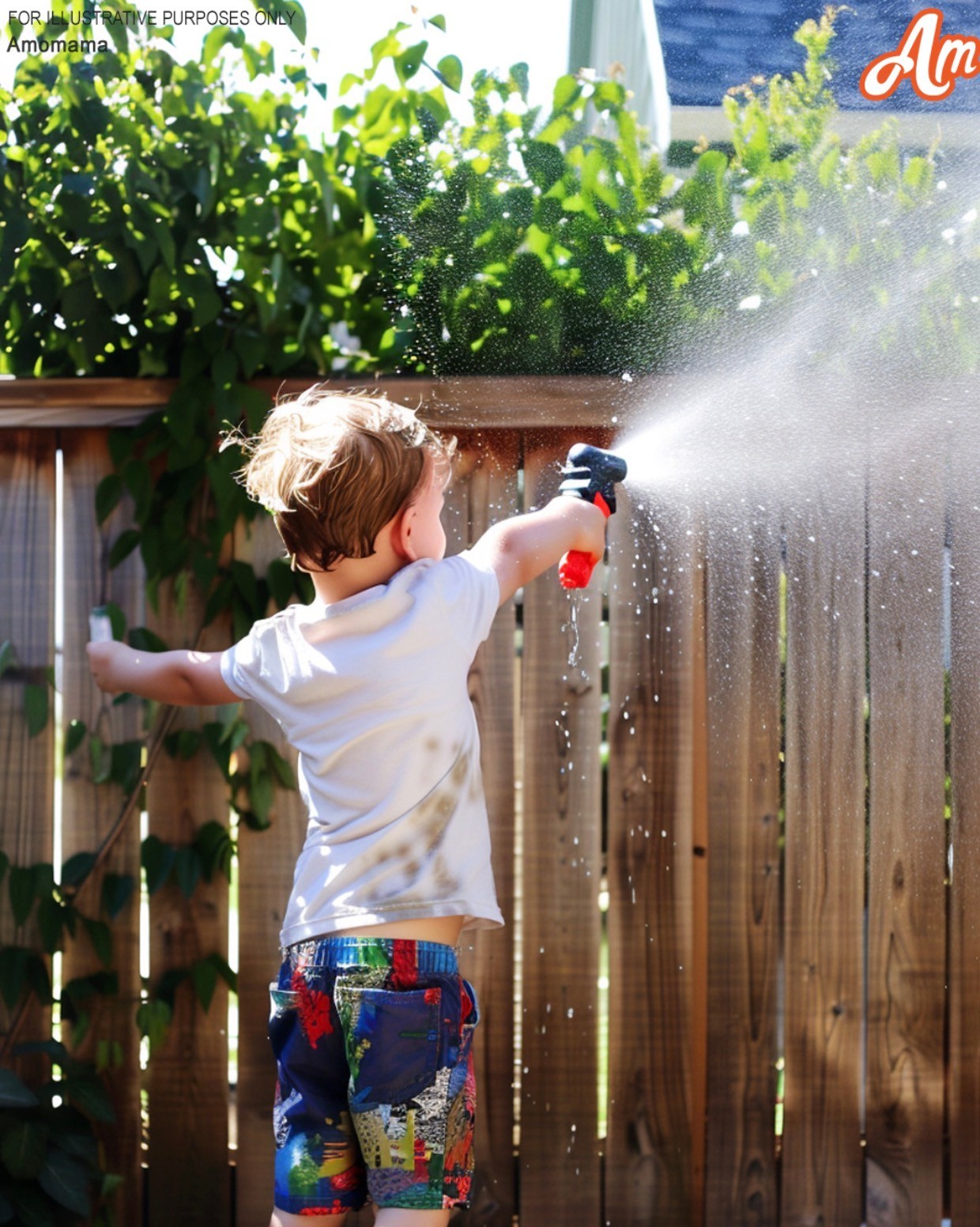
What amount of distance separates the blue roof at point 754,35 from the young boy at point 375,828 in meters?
2.87

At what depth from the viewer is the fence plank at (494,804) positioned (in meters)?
2.30

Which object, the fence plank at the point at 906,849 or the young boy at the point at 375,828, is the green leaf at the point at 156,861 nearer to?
the young boy at the point at 375,828

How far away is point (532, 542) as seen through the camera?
1742 mm

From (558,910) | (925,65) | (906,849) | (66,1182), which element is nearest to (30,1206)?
(66,1182)

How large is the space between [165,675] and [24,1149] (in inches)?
37.6

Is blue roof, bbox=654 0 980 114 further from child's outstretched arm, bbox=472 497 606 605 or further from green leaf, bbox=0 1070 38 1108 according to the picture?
green leaf, bbox=0 1070 38 1108

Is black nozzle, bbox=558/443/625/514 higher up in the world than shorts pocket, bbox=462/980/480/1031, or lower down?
higher up

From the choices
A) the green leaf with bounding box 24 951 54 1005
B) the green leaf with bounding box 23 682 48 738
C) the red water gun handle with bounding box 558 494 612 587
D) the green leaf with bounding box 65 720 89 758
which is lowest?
the green leaf with bounding box 24 951 54 1005

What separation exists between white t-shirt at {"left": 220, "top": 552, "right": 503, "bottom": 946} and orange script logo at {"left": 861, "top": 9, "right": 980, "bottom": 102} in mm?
2690

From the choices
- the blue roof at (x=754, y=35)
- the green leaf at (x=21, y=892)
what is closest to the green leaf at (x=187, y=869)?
the green leaf at (x=21, y=892)

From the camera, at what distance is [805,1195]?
2340mm

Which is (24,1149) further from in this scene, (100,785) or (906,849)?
(906,849)

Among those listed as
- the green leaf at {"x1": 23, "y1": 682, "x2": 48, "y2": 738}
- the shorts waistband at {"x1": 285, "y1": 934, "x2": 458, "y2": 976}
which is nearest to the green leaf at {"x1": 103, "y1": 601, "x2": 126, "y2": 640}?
the green leaf at {"x1": 23, "y1": 682, "x2": 48, "y2": 738}

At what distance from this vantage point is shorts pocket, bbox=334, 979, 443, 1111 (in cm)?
A: 154
